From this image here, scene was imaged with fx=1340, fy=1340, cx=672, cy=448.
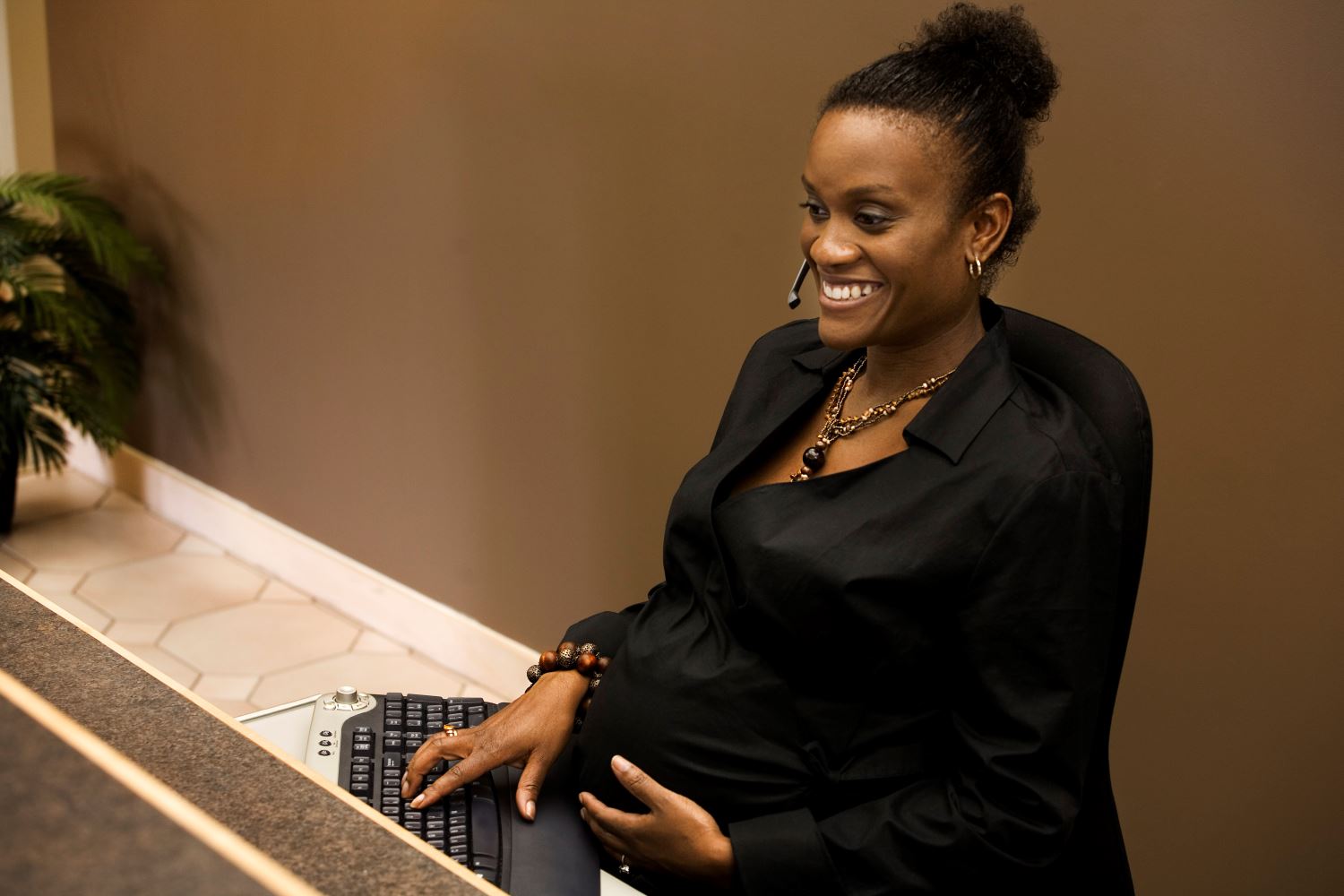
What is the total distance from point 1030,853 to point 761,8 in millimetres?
1557

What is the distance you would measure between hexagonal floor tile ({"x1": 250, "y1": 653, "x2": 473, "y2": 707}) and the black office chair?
6.73ft

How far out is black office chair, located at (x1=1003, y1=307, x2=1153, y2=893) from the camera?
1.26m

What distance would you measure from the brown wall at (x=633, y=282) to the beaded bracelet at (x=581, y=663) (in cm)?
93

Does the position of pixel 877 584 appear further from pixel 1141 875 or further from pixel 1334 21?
pixel 1141 875

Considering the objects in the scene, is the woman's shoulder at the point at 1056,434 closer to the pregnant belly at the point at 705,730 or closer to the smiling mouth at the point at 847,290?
the smiling mouth at the point at 847,290

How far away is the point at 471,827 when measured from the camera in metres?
1.25

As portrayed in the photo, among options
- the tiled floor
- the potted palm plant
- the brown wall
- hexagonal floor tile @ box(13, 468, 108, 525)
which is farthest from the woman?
hexagonal floor tile @ box(13, 468, 108, 525)

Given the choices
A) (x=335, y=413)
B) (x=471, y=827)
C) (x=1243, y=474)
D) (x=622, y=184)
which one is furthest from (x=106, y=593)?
(x=1243, y=474)

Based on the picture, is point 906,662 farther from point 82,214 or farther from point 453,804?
point 82,214

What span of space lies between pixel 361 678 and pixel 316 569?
A: 54 cm

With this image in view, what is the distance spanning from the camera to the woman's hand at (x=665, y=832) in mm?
1280

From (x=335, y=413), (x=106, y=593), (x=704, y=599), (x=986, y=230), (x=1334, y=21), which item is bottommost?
(x=106, y=593)

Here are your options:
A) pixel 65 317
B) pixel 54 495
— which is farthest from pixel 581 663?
pixel 54 495

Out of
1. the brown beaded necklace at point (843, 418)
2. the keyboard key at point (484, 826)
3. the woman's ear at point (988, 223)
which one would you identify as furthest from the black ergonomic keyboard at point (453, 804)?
the woman's ear at point (988, 223)
